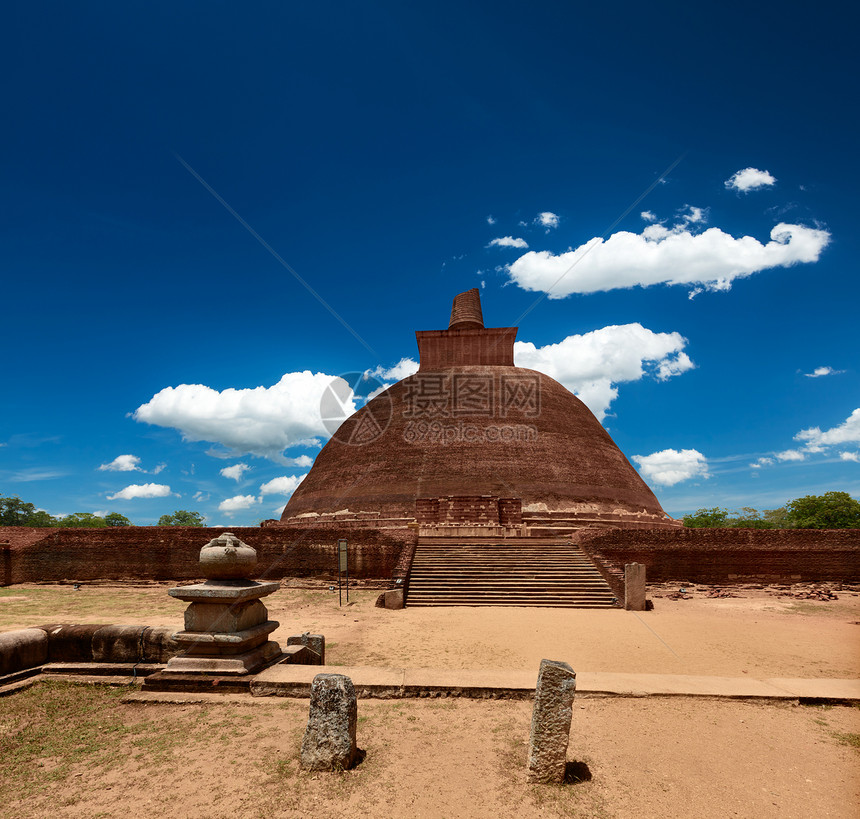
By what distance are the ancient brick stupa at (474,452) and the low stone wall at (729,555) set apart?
14.6 ft

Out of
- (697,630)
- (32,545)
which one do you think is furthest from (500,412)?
(32,545)

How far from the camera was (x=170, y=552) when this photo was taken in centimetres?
1541

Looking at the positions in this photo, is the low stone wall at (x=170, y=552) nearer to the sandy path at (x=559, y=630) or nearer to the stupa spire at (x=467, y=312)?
the sandy path at (x=559, y=630)

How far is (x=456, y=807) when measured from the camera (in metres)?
2.80

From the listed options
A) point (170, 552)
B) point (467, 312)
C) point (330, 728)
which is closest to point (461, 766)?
point (330, 728)

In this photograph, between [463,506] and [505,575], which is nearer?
[505,575]

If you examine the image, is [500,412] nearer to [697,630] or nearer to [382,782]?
[697,630]

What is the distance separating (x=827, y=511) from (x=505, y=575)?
108 ft

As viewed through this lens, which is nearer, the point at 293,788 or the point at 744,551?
the point at 293,788

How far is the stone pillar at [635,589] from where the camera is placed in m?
11.3

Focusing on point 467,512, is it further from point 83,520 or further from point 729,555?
point 83,520

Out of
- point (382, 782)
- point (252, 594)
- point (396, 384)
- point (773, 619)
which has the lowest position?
point (773, 619)

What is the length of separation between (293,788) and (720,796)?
2515 millimetres

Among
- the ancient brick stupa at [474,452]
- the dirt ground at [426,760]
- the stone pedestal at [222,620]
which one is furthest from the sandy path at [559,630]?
the ancient brick stupa at [474,452]
